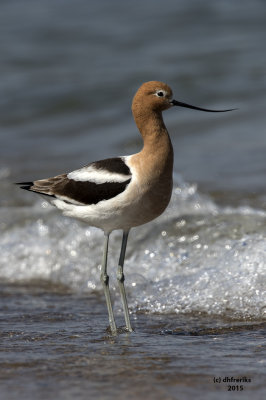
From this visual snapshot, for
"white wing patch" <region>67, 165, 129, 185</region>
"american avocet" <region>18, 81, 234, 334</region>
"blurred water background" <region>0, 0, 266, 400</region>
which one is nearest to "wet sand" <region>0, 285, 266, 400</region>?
"blurred water background" <region>0, 0, 266, 400</region>

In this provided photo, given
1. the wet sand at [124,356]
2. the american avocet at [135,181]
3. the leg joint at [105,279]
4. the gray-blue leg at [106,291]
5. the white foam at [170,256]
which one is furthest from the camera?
the white foam at [170,256]

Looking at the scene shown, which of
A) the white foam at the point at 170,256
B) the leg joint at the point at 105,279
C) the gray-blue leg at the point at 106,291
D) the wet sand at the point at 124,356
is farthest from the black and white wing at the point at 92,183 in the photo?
the white foam at the point at 170,256

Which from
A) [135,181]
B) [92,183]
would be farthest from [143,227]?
[135,181]

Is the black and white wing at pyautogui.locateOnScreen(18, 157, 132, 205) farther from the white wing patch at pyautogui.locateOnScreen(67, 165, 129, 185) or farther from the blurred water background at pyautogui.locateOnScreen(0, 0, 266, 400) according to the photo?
the blurred water background at pyautogui.locateOnScreen(0, 0, 266, 400)

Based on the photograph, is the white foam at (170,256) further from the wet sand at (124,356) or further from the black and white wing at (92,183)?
the black and white wing at (92,183)

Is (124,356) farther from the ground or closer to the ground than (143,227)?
closer to the ground

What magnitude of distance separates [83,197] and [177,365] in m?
1.76

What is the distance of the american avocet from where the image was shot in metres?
5.66

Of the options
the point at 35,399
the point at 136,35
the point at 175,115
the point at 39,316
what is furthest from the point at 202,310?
the point at 136,35

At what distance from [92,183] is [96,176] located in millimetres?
64

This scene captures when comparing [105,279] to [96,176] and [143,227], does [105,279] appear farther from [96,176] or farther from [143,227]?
[143,227]

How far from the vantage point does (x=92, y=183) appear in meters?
5.90

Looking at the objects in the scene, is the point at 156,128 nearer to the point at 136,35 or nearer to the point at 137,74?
the point at 137,74

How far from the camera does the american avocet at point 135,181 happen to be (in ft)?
18.6
